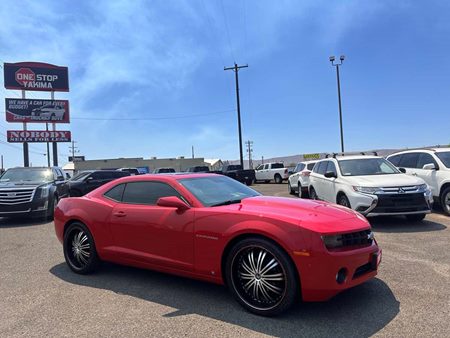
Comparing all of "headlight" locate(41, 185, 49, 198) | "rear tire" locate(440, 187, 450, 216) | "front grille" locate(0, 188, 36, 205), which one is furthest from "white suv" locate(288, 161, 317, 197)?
"front grille" locate(0, 188, 36, 205)

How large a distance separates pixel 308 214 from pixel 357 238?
21.4 inches

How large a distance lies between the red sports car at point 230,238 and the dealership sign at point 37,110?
3226 cm

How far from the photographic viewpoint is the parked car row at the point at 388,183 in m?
8.24

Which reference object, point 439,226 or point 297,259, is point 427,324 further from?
point 439,226

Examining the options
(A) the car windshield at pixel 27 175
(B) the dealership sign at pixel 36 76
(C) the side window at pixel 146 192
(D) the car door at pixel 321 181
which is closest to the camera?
(C) the side window at pixel 146 192

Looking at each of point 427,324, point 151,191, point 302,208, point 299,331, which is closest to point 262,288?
point 299,331

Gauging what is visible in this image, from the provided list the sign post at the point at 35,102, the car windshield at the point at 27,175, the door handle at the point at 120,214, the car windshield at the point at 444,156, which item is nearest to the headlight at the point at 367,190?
the car windshield at the point at 444,156

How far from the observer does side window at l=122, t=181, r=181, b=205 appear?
5.04 meters

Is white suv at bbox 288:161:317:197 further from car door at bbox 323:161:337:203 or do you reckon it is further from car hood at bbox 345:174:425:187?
car hood at bbox 345:174:425:187

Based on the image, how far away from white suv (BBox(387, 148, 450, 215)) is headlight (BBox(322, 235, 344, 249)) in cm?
733

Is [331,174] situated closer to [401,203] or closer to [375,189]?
[375,189]

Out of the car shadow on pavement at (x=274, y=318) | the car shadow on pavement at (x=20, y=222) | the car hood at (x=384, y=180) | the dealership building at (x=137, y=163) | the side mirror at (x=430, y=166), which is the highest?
the dealership building at (x=137, y=163)

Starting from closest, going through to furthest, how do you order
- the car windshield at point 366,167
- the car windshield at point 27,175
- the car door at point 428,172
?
the car windshield at point 366,167 → the car door at point 428,172 → the car windshield at point 27,175

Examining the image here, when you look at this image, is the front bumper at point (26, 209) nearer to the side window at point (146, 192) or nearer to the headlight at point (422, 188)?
the side window at point (146, 192)
